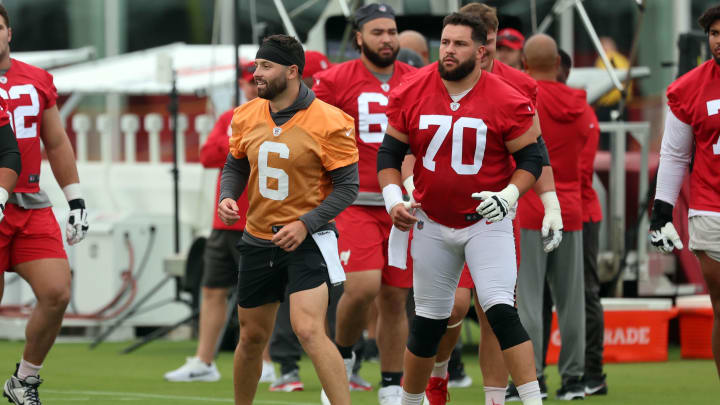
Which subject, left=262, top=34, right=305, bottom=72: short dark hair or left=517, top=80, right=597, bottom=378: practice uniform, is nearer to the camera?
left=262, top=34, right=305, bottom=72: short dark hair

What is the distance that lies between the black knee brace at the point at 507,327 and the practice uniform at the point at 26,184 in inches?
96.9

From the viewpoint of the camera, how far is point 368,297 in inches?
322

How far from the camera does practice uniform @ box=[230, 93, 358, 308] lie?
22.1 ft

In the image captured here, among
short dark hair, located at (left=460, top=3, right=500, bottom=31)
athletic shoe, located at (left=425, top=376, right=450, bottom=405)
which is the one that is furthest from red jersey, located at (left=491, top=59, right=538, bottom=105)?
athletic shoe, located at (left=425, top=376, right=450, bottom=405)

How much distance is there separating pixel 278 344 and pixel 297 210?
2.75m

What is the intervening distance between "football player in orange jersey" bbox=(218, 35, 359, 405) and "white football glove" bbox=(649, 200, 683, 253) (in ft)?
5.07

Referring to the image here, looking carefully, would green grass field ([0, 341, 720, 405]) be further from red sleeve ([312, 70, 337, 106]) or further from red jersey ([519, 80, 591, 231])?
red sleeve ([312, 70, 337, 106])

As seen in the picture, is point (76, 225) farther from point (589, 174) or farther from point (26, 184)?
point (589, 174)

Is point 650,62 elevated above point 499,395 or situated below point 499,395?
above

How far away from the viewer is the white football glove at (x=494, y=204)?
21.4ft

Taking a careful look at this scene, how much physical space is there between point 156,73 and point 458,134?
7.83 meters

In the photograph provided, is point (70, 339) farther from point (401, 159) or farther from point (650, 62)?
point (650, 62)

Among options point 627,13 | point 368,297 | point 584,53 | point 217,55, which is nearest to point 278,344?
point 368,297

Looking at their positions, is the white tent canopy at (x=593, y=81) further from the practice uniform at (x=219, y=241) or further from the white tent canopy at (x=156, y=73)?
the practice uniform at (x=219, y=241)
